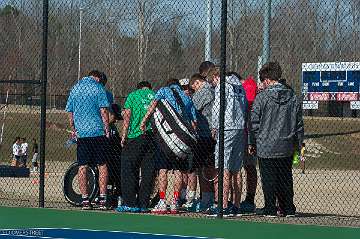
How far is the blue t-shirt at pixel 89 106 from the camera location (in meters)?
12.0

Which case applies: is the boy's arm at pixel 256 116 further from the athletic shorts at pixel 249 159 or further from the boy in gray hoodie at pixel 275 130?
the athletic shorts at pixel 249 159

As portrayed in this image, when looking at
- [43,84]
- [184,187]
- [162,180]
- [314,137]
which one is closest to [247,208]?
[184,187]

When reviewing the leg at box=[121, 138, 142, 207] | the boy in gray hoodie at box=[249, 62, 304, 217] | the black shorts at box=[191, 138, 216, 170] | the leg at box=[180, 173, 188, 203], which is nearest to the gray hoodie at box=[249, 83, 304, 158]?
the boy in gray hoodie at box=[249, 62, 304, 217]

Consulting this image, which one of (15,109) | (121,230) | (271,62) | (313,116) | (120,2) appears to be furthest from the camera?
(15,109)

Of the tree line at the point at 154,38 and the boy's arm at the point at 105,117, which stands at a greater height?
the tree line at the point at 154,38

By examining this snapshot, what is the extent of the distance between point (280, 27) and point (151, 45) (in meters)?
1.85

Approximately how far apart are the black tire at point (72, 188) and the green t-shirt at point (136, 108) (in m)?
0.72

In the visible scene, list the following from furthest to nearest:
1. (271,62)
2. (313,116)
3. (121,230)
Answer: (313,116) < (271,62) < (121,230)

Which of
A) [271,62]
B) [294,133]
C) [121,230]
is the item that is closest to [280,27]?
[271,62]

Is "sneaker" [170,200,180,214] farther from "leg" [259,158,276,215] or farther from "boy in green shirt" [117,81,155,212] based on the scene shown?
"leg" [259,158,276,215]

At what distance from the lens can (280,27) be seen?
11.4 m

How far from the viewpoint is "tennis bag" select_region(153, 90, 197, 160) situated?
11.4 metres

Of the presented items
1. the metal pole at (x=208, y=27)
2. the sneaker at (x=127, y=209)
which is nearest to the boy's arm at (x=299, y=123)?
the metal pole at (x=208, y=27)

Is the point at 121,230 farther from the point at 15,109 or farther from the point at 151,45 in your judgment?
the point at 15,109
